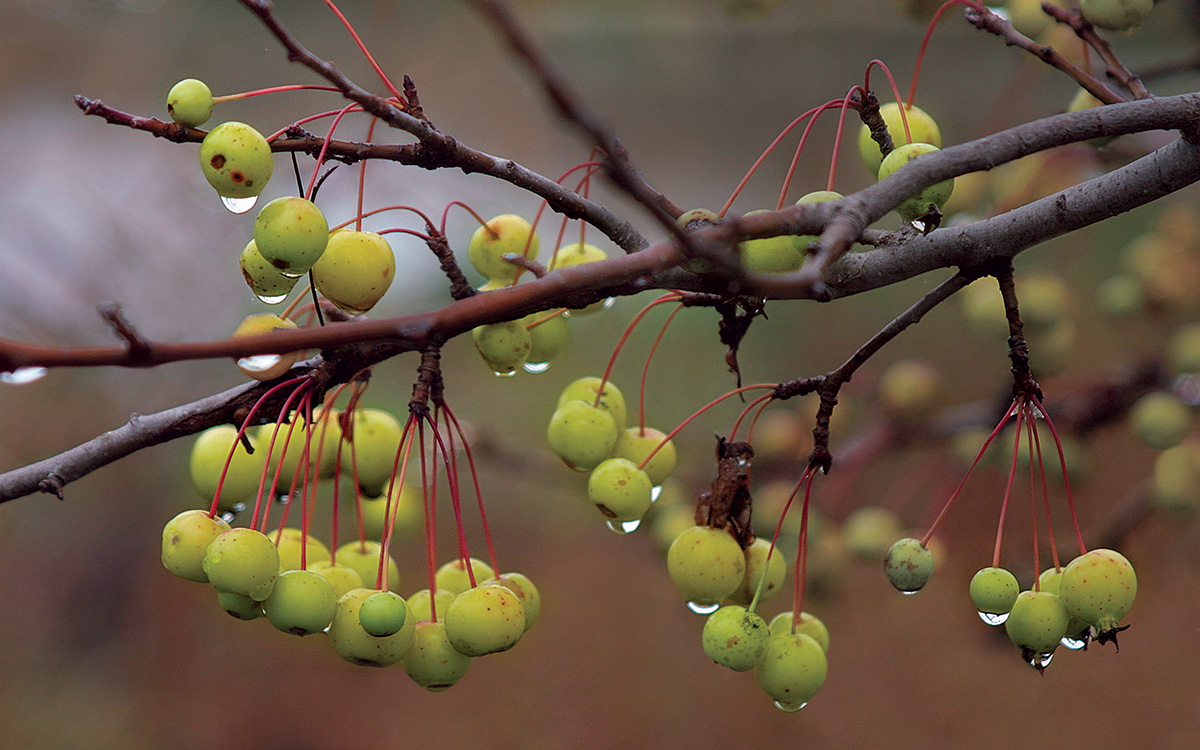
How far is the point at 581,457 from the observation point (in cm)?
60

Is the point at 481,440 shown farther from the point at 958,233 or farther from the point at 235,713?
the point at 235,713

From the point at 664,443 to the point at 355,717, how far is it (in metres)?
1.72

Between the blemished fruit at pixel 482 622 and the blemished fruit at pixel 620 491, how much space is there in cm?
10

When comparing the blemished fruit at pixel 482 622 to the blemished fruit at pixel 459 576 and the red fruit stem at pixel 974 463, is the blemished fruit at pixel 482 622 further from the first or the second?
the red fruit stem at pixel 974 463

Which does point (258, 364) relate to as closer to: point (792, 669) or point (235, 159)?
point (235, 159)

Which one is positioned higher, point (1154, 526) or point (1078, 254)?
point (1078, 254)

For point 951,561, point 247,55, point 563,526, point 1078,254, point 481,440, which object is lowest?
point 481,440

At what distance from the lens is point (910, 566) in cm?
57

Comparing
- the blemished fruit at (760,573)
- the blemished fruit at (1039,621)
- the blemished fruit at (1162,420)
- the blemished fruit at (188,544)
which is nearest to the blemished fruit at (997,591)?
the blemished fruit at (1039,621)

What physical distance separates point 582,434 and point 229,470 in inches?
9.8

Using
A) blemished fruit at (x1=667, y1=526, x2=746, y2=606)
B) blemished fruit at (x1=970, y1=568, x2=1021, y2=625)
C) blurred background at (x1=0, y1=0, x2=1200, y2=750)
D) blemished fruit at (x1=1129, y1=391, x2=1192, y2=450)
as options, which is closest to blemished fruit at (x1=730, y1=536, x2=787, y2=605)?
blemished fruit at (x1=667, y1=526, x2=746, y2=606)

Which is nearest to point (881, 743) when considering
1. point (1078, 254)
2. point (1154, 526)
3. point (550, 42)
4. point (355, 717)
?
point (1154, 526)

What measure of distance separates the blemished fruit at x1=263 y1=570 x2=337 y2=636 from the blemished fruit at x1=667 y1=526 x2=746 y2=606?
213 mm

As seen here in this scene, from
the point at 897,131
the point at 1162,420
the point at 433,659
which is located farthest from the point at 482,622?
the point at 1162,420
